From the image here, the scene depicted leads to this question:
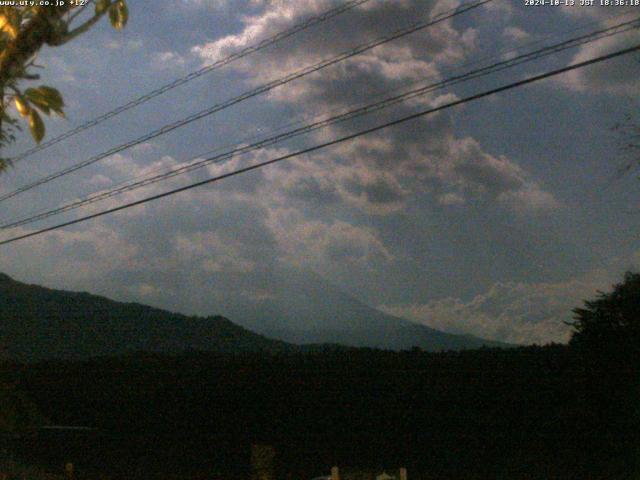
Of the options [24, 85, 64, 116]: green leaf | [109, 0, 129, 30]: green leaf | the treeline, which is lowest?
the treeline

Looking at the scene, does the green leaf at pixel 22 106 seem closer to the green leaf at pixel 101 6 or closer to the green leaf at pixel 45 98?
the green leaf at pixel 45 98

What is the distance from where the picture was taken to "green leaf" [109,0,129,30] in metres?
4.43

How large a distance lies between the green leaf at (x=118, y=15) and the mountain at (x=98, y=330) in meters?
30.0

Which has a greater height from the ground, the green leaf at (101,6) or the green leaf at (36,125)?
the green leaf at (101,6)

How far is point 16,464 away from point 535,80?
55.7ft

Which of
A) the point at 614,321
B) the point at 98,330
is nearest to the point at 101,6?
the point at 614,321

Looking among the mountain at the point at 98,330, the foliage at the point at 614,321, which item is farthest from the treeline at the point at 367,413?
the mountain at the point at 98,330

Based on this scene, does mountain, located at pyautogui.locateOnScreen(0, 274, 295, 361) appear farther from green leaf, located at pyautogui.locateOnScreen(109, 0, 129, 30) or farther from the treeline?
green leaf, located at pyautogui.locateOnScreen(109, 0, 129, 30)

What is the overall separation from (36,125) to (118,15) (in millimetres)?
858

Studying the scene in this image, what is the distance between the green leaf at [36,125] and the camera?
4.17m

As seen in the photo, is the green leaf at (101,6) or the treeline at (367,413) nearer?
the green leaf at (101,6)

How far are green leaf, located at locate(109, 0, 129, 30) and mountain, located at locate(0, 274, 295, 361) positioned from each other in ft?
98.6

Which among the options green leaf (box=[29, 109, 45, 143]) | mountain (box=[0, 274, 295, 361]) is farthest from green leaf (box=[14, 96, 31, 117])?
mountain (box=[0, 274, 295, 361])

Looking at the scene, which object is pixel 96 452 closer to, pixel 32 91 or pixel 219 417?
pixel 219 417
